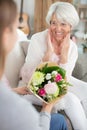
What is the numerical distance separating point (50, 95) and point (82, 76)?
0.76 metres

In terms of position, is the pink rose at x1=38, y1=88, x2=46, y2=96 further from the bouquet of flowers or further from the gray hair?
the gray hair

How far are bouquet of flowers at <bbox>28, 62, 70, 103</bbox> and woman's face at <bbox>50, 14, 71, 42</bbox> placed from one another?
47 centimetres

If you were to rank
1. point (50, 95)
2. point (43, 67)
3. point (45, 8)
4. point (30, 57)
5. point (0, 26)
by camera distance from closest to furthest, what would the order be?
point (0, 26) < point (50, 95) < point (43, 67) < point (30, 57) < point (45, 8)

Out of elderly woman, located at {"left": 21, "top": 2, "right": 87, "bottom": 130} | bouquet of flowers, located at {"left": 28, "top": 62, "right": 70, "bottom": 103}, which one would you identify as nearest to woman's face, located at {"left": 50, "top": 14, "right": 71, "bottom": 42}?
elderly woman, located at {"left": 21, "top": 2, "right": 87, "bottom": 130}

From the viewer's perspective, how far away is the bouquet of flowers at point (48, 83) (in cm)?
169

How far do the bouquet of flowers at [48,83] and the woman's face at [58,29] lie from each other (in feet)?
1.56

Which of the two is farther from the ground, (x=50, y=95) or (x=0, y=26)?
(x=0, y=26)

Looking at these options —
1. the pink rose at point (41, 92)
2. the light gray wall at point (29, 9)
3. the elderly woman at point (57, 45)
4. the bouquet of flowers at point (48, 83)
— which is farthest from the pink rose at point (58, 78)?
the light gray wall at point (29, 9)

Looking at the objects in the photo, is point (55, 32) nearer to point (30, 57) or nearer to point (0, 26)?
point (30, 57)

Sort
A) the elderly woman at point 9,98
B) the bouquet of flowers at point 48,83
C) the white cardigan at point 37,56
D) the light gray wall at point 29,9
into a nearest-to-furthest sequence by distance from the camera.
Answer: the elderly woman at point 9,98
the bouquet of flowers at point 48,83
the white cardigan at point 37,56
the light gray wall at point 29,9

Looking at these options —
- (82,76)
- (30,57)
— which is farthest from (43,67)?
(82,76)

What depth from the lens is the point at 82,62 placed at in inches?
95.2

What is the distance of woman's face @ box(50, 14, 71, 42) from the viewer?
218cm

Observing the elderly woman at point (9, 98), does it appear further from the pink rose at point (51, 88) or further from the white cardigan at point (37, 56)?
the white cardigan at point (37, 56)
